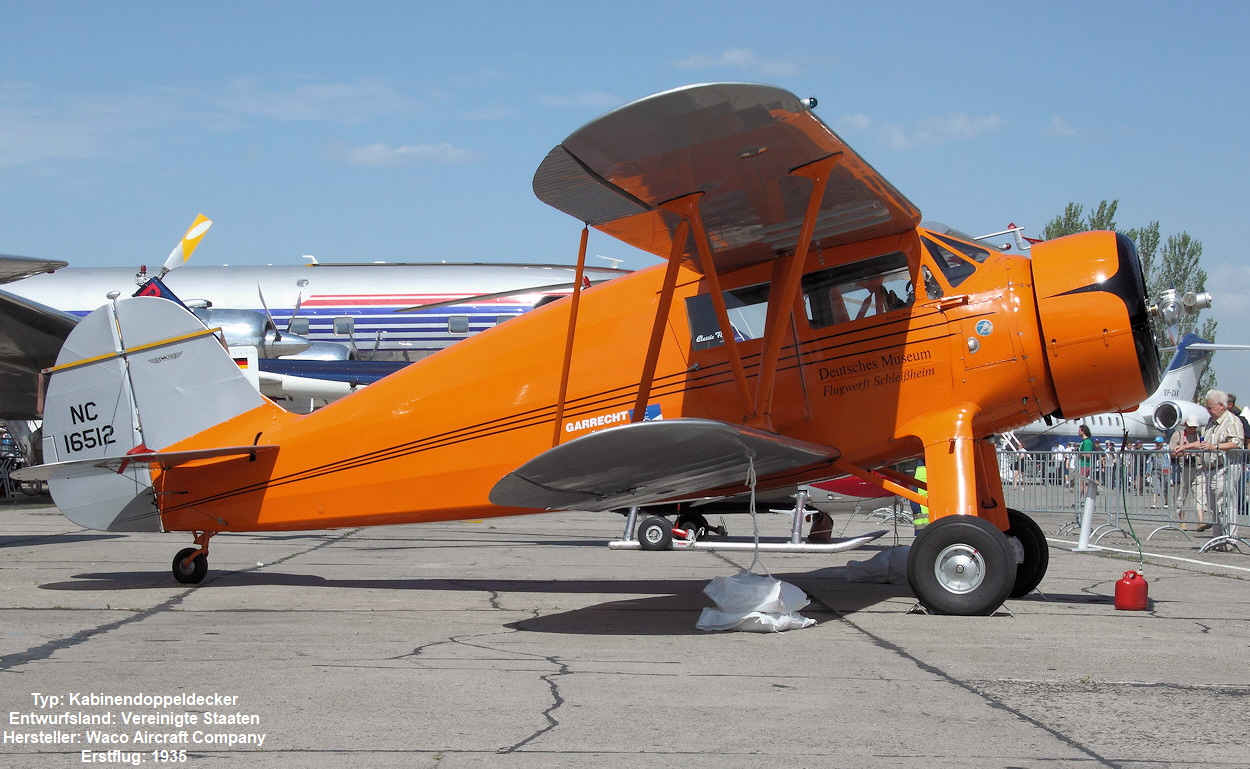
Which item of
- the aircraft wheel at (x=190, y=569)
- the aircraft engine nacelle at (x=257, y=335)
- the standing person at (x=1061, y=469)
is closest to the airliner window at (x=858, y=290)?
the aircraft wheel at (x=190, y=569)

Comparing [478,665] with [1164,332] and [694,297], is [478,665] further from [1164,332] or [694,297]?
[1164,332]

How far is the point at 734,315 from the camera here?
7895 millimetres

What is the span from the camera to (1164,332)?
7727 mm

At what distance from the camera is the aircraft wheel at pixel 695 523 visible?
1312 cm

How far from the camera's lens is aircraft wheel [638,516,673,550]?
1255cm

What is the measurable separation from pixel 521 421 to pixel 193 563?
3.22 meters

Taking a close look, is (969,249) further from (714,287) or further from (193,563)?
(193,563)

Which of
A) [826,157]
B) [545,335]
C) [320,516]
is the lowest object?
[320,516]

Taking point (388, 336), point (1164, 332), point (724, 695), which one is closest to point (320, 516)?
point (724, 695)

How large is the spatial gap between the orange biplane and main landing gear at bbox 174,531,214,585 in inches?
1.0

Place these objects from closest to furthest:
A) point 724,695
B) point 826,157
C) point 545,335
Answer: point 724,695 → point 826,157 → point 545,335

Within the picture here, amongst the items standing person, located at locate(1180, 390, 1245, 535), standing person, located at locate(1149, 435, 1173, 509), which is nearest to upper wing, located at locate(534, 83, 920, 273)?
standing person, located at locate(1180, 390, 1245, 535)

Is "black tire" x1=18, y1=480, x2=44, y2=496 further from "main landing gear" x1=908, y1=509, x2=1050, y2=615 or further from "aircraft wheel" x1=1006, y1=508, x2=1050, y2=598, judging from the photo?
"main landing gear" x1=908, y1=509, x2=1050, y2=615

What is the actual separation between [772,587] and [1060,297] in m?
2.88
